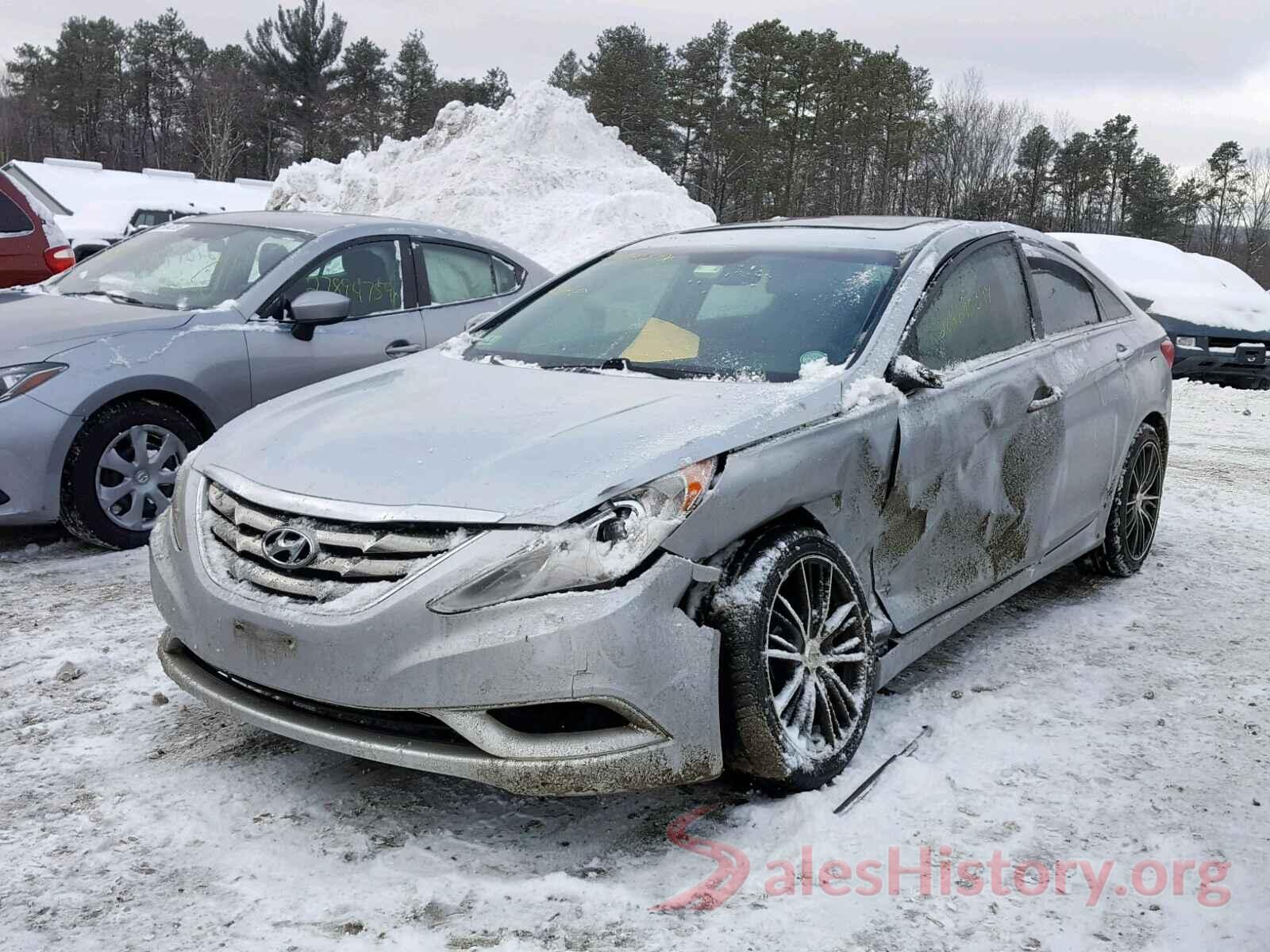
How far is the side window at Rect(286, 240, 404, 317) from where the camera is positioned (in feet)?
19.5

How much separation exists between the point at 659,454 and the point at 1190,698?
2.24 m

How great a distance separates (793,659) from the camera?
9.96 feet

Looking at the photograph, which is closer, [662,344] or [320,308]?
[662,344]

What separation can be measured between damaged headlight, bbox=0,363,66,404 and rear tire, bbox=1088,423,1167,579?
4547 mm

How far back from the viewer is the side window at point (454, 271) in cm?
646

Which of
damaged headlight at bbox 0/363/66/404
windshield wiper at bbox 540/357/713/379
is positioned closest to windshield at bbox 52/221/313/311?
damaged headlight at bbox 0/363/66/404

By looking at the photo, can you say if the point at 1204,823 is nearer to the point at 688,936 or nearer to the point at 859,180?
the point at 688,936

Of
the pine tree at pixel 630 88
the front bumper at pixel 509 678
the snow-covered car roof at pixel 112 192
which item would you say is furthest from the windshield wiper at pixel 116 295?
the pine tree at pixel 630 88

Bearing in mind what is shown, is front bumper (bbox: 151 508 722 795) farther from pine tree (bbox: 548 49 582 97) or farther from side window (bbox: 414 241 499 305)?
pine tree (bbox: 548 49 582 97)

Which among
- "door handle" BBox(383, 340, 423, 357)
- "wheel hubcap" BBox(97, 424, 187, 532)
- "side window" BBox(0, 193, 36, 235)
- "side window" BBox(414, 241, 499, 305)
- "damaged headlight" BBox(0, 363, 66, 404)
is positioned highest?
"side window" BBox(0, 193, 36, 235)

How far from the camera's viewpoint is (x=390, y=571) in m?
2.68

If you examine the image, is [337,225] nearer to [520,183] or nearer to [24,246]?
[24,246]

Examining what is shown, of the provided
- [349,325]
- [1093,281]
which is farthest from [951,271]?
[349,325]

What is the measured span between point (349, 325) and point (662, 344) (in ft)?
9.03
